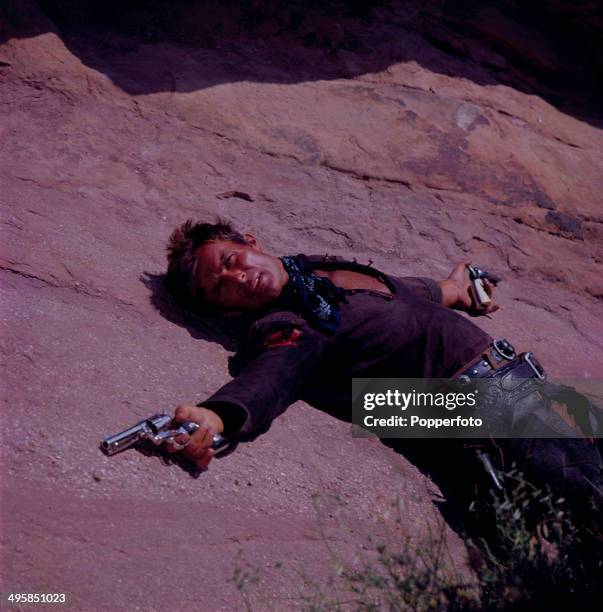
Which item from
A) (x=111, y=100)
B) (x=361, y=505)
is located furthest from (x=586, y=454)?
(x=111, y=100)

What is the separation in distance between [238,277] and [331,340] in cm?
47

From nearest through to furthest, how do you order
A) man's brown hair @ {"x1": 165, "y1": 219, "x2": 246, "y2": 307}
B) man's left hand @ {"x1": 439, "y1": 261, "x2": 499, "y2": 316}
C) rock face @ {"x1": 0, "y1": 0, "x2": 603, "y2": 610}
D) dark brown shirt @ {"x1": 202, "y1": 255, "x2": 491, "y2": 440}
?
rock face @ {"x1": 0, "y1": 0, "x2": 603, "y2": 610}, dark brown shirt @ {"x1": 202, "y1": 255, "x2": 491, "y2": 440}, man's brown hair @ {"x1": 165, "y1": 219, "x2": 246, "y2": 307}, man's left hand @ {"x1": 439, "y1": 261, "x2": 499, "y2": 316}

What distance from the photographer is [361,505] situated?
262 centimetres

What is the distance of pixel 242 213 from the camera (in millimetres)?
4121

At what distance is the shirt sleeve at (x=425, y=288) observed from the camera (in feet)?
11.7

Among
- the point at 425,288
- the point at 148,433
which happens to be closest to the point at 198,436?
the point at 148,433

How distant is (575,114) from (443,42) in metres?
1.15


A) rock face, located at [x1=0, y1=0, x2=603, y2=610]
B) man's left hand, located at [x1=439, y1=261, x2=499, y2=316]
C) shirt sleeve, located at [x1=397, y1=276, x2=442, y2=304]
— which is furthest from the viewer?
man's left hand, located at [x1=439, y1=261, x2=499, y2=316]

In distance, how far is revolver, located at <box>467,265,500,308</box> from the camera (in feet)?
12.4

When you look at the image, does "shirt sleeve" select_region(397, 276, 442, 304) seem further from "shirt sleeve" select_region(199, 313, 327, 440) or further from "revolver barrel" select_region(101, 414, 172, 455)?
"revolver barrel" select_region(101, 414, 172, 455)

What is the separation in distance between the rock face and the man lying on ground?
0.59 ft

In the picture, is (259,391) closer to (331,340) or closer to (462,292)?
(331,340)

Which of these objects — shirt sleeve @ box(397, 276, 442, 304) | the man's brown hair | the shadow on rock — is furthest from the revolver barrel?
the shadow on rock

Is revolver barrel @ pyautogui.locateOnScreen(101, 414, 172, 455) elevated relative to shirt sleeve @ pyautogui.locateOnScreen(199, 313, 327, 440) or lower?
lower
